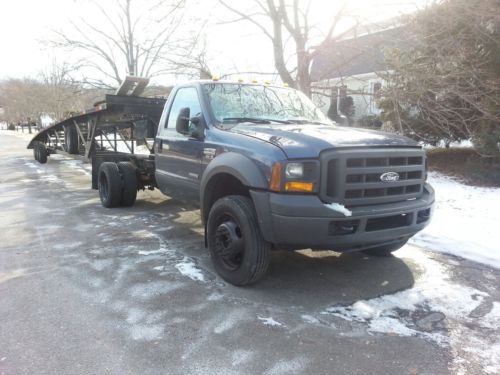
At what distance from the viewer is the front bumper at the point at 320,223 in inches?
142

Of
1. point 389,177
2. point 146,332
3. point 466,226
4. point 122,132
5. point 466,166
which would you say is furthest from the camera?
point 122,132

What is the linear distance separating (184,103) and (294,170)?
2508 millimetres

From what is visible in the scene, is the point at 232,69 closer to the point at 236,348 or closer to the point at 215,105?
the point at 215,105

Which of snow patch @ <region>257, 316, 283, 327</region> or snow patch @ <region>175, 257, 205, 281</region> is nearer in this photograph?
snow patch @ <region>257, 316, 283, 327</region>

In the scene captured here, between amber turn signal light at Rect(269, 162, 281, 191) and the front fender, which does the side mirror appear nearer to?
the front fender

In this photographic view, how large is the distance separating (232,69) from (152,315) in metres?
11.8

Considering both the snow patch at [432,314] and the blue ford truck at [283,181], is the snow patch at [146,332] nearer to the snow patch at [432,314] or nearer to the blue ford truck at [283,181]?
the blue ford truck at [283,181]

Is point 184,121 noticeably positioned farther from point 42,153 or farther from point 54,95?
point 54,95

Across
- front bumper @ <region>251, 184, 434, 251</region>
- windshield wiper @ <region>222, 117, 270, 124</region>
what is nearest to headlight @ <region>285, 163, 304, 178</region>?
front bumper @ <region>251, 184, 434, 251</region>

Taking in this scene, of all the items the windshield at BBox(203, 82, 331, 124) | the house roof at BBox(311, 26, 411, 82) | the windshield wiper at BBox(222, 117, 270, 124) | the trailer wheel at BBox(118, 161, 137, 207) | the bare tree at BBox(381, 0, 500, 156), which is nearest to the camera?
the windshield wiper at BBox(222, 117, 270, 124)

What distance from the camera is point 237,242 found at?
163 inches

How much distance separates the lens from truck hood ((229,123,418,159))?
3.71m

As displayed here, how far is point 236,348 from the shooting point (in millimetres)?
3156

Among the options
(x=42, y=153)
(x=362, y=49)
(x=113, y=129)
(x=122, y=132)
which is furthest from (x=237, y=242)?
(x=42, y=153)
